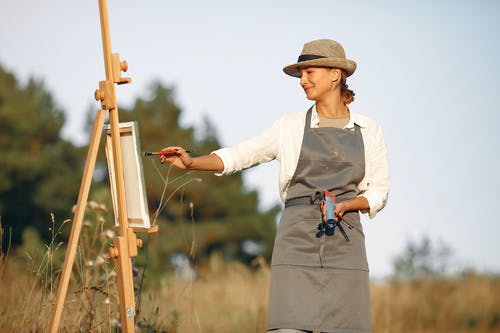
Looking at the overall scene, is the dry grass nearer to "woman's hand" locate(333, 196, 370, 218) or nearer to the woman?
the woman

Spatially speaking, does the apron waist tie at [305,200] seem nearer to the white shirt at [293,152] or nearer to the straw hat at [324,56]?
the white shirt at [293,152]

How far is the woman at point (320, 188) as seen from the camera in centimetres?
406

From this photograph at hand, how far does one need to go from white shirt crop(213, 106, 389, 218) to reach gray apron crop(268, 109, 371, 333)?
0.07m

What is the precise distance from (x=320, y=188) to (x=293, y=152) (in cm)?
24

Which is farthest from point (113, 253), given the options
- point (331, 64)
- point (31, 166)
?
point (31, 166)

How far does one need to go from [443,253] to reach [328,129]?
1201 cm

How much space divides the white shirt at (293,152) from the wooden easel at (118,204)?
0.54 metres

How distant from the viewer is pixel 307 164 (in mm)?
4145

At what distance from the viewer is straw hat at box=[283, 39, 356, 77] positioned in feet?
13.8

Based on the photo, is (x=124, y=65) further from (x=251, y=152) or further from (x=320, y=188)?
(x=320, y=188)

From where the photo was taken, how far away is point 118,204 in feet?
12.9

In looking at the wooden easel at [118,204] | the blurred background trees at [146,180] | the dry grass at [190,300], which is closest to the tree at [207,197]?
the blurred background trees at [146,180]

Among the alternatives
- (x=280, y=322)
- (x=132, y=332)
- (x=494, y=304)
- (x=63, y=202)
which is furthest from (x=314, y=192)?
(x=63, y=202)

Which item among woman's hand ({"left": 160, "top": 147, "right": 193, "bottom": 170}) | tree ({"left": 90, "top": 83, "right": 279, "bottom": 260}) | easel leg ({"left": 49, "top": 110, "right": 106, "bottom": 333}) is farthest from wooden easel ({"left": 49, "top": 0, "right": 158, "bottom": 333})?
tree ({"left": 90, "top": 83, "right": 279, "bottom": 260})
